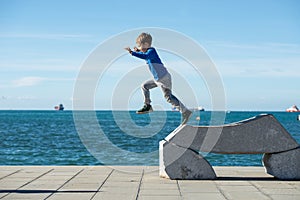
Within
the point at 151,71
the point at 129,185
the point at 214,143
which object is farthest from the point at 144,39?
the point at 129,185

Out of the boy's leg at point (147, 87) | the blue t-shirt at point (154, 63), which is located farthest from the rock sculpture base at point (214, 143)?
the blue t-shirt at point (154, 63)

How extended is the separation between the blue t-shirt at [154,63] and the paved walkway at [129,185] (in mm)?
2210

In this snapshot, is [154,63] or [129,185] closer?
[129,185]

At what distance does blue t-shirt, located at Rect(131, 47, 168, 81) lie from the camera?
11.3 m

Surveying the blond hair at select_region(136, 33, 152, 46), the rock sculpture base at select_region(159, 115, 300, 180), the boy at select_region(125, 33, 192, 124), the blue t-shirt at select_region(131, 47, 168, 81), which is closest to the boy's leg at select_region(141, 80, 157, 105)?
the boy at select_region(125, 33, 192, 124)

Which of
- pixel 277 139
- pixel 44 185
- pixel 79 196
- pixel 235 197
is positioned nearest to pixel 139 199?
pixel 79 196

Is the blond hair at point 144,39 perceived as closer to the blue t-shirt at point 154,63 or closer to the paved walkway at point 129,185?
the blue t-shirt at point 154,63

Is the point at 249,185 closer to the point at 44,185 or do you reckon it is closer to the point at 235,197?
the point at 235,197

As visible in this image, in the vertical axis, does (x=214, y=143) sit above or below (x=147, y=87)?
below

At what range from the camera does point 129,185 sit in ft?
35.5

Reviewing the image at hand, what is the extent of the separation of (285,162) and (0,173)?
6299mm

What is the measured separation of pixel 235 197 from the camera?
9594mm

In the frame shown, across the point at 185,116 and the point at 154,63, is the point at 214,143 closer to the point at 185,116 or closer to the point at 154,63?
the point at 185,116

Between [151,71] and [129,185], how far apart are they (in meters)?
2.41
